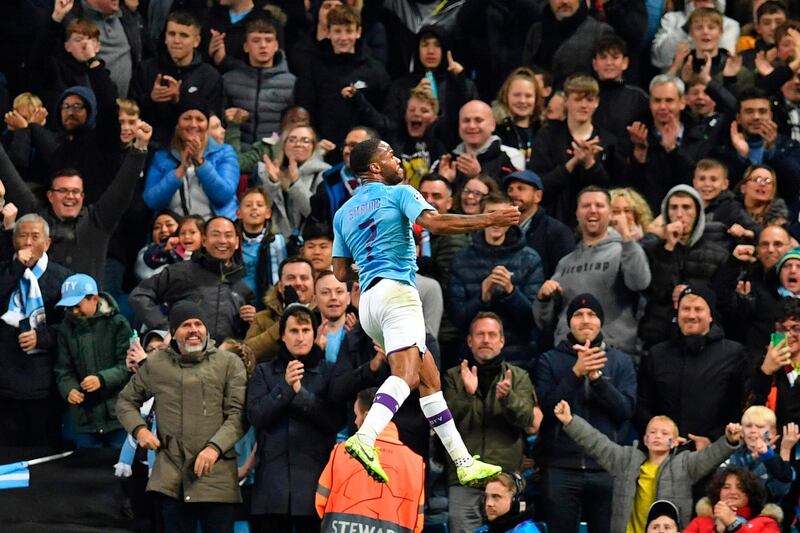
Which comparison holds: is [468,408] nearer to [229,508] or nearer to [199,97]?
[229,508]

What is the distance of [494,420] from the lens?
47.6ft

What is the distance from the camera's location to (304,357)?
47.6 feet

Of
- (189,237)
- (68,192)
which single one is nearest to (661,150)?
(189,237)

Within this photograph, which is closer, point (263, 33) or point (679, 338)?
point (679, 338)

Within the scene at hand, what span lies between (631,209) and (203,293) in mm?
3925

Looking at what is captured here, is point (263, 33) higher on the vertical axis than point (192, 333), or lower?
higher

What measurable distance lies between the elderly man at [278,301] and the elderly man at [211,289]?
27cm

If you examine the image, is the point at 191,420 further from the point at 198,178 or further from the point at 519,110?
the point at 519,110

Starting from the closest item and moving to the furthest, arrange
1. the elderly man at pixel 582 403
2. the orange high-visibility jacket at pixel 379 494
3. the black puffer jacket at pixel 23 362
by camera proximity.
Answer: the orange high-visibility jacket at pixel 379 494
the elderly man at pixel 582 403
the black puffer jacket at pixel 23 362

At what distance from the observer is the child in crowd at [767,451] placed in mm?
13828

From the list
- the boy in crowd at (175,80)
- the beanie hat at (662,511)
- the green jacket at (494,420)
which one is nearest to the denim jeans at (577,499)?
the green jacket at (494,420)

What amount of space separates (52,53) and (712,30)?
6.73 m

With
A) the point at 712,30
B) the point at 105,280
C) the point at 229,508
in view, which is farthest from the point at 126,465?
the point at 712,30

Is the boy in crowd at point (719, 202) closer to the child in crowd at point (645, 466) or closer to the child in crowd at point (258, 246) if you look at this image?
the child in crowd at point (645, 466)
